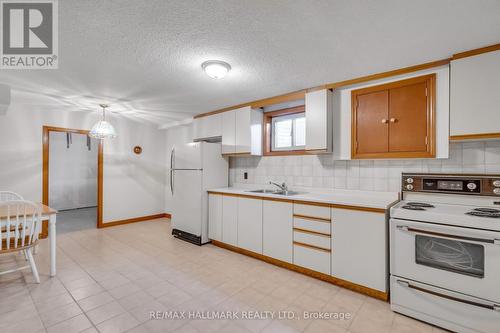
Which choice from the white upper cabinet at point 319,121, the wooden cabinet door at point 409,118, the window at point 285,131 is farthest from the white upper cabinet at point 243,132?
the wooden cabinet door at point 409,118

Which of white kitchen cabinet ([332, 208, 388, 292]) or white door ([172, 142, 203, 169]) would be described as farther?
white door ([172, 142, 203, 169])

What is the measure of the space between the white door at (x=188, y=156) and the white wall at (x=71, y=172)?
4.28 meters

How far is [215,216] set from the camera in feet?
11.8

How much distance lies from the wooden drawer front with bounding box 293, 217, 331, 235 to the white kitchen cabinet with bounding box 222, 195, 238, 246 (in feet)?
3.19

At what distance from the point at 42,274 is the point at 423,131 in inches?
168

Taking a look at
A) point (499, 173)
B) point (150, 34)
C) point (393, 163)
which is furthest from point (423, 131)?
point (150, 34)

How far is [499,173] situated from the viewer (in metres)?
2.01

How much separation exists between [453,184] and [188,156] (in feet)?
11.1

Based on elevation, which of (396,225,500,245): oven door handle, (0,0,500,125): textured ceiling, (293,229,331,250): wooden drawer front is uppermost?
(0,0,500,125): textured ceiling

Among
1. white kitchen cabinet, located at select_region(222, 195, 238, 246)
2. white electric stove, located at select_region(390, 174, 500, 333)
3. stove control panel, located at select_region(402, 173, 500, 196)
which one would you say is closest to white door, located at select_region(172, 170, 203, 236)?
white kitchen cabinet, located at select_region(222, 195, 238, 246)

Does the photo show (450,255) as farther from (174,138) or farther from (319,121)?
(174,138)

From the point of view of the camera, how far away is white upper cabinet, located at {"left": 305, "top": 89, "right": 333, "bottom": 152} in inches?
109

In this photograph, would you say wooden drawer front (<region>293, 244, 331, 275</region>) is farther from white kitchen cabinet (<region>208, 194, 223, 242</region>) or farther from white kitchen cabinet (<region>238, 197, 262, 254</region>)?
white kitchen cabinet (<region>208, 194, 223, 242</region>)

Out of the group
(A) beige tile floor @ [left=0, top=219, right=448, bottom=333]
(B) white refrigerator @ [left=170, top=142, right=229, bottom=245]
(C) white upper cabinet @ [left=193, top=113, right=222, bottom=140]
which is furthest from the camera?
(C) white upper cabinet @ [left=193, top=113, right=222, bottom=140]
